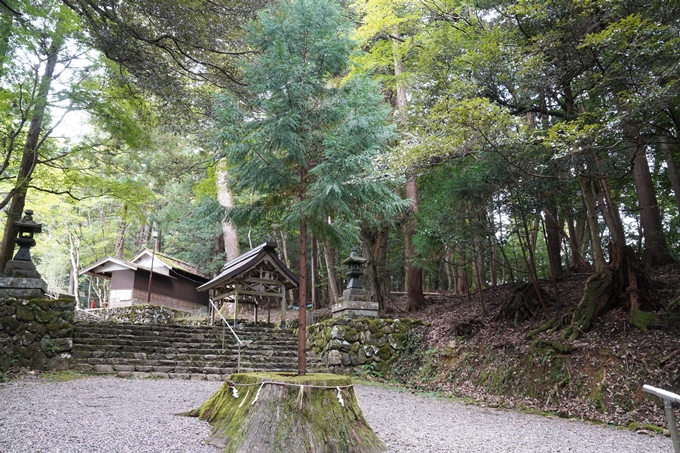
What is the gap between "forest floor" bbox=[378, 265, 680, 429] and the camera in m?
5.23

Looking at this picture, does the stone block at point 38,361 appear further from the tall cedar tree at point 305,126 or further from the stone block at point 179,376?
the tall cedar tree at point 305,126

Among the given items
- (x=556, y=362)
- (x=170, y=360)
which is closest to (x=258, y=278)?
(x=170, y=360)

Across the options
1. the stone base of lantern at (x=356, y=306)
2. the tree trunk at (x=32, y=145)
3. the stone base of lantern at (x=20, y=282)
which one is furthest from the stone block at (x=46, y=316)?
the stone base of lantern at (x=356, y=306)

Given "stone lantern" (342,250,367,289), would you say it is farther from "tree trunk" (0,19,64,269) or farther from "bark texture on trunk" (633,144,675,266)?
"tree trunk" (0,19,64,269)

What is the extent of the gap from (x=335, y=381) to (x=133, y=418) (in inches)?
96.2

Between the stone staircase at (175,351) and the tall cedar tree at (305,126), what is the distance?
4.62 meters

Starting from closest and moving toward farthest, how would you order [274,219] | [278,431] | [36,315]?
[278,431]
[274,219]
[36,315]

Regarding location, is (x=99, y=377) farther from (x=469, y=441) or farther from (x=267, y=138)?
(x=469, y=441)

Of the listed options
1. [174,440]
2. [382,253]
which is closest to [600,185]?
[382,253]

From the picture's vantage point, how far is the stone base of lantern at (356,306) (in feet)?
31.0

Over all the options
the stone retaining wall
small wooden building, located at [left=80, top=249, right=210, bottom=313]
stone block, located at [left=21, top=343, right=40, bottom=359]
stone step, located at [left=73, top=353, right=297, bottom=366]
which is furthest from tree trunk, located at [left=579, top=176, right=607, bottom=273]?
small wooden building, located at [left=80, top=249, right=210, bottom=313]

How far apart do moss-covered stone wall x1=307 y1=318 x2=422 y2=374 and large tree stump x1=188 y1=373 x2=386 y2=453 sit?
5.51 m

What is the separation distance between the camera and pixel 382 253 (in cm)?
1274

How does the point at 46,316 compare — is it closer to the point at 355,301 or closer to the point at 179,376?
the point at 179,376
